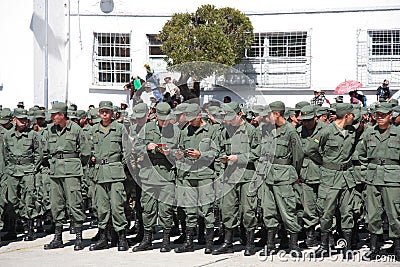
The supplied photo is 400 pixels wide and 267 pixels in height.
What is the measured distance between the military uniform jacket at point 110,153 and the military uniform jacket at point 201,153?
89 centimetres

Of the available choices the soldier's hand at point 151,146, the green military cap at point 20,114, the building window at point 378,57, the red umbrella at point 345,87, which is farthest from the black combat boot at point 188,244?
the building window at point 378,57

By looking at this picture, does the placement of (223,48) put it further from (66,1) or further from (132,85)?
(66,1)

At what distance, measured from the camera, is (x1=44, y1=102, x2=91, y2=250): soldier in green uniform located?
11.3m

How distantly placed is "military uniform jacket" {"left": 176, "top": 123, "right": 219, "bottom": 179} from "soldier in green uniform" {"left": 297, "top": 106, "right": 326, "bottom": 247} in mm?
1366

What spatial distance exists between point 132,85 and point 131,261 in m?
11.3

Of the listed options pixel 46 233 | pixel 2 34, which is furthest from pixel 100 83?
pixel 46 233

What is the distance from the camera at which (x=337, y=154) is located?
1049 cm

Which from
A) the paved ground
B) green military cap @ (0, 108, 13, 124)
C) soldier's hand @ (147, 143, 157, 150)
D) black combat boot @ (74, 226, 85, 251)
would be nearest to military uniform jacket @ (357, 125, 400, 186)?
the paved ground

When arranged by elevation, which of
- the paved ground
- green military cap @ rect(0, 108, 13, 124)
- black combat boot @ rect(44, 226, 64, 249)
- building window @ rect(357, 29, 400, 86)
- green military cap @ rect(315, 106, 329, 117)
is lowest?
the paved ground

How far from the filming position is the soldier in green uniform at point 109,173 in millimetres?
11102

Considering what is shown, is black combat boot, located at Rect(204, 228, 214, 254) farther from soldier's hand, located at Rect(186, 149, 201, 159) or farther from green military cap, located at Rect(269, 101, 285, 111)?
green military cap, located at Rect(269, 101, 285, 111)

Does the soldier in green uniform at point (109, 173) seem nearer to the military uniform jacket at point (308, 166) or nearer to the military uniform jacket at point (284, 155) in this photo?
the military uniform jacket at point (284, 155)

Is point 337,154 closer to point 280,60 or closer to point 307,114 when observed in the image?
point 307,114

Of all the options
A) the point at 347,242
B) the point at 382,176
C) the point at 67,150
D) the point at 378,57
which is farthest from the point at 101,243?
the point at 378,57
